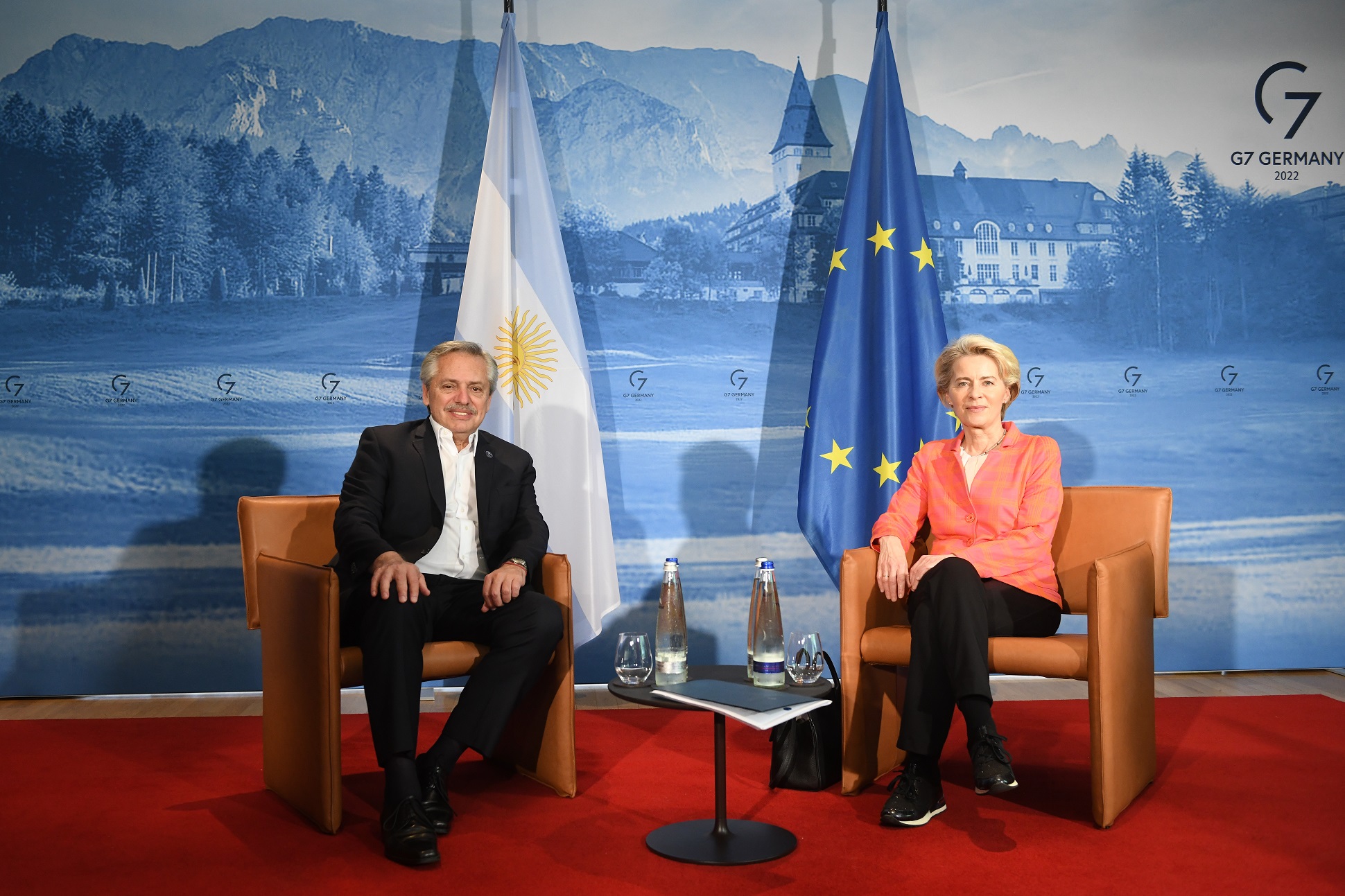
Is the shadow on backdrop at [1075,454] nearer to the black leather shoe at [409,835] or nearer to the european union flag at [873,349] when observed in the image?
the european union flag at [873,349]

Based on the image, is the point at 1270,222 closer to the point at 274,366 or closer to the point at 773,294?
the point at 773,294

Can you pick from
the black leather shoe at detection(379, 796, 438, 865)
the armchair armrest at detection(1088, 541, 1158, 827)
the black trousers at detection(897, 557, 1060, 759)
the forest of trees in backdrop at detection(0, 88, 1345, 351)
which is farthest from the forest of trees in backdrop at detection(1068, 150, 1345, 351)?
the black leather shoe at detection(379, 796, 438, 865)

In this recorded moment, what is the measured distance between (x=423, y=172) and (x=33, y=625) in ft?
7.32

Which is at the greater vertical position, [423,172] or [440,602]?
[423,172]

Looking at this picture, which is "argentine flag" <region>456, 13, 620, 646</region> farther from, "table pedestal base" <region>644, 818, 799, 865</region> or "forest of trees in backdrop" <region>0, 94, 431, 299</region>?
"table pedestal base" <region>644, 818, 799, 865</region>

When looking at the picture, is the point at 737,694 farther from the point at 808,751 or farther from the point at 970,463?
the point at 970,463

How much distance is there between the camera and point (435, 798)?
8.00 feet

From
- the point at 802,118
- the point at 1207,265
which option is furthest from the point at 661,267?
the point at 1207,265

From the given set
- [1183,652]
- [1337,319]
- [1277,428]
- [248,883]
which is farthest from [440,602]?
[1337,319]

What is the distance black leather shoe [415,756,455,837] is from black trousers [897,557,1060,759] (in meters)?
1.04

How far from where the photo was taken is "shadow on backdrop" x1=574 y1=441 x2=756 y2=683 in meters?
4.16

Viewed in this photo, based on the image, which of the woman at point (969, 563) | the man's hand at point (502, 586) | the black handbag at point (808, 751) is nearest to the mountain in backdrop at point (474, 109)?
the woman at point (969, 563)

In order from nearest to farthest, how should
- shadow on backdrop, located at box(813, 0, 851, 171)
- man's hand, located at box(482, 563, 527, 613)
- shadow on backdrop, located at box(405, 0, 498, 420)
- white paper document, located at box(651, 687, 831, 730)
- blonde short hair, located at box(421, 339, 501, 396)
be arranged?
1. white paper document, located at box(651, 687, 831, 730)
2. man's hand, located at box(482, 563, 527, 613)
3. blonde short hair, located at box(421, 339, 501, 396)
4. shadow on backdrop, located at box(405, 0, 498, 420)
5. shadow on backdrop, located at box(813, 0, 851, 171)

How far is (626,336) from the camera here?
4.23 meters
